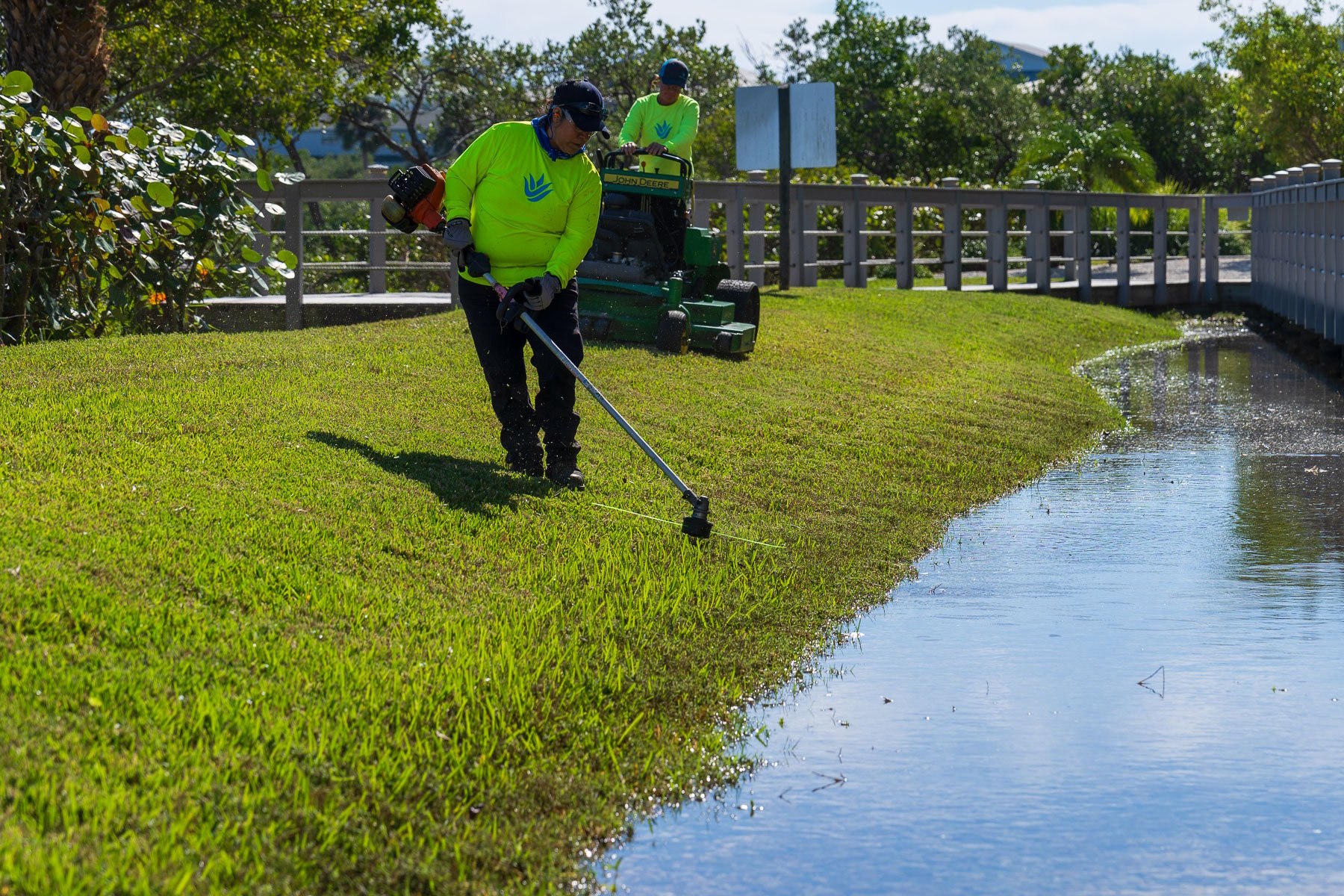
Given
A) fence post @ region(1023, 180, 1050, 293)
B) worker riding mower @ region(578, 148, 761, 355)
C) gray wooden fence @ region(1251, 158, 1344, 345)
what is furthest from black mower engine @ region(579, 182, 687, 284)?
fence post @ region(1023, 180, 1050, 293)

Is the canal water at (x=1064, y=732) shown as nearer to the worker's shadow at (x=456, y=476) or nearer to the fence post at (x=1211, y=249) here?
the worker's shadow at (x=456, y=476)

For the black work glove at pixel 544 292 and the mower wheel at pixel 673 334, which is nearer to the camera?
the black work glove at pixel 544 292

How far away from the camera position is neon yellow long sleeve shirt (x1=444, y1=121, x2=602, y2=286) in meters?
8.10

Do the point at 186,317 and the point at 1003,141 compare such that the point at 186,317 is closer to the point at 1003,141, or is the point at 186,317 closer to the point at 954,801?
the point at 954,801

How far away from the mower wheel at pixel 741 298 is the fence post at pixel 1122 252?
14802 millimetres

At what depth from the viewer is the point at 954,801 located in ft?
16.0

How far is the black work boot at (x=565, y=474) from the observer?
8.22 m

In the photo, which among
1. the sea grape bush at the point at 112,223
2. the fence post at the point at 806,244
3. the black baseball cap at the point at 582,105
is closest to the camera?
the black baseball cap at the point at 582,105

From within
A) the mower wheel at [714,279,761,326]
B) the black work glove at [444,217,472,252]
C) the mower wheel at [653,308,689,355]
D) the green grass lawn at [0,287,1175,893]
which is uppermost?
the black work glove at [444,217,472,252]

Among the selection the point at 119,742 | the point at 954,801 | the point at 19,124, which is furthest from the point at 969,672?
the point at 19,124

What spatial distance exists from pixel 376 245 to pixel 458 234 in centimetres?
1178

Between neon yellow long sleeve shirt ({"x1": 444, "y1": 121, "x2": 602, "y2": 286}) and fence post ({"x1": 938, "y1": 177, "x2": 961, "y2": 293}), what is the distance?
668 inches

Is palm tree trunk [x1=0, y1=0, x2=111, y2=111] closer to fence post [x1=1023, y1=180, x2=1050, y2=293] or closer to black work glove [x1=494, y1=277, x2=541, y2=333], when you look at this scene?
black work glove [x1=494, y1=277, x2=541, y2=333]

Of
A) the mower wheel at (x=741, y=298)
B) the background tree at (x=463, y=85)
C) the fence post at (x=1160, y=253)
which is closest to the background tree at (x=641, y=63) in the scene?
the background tree at (x=463, y=85)
